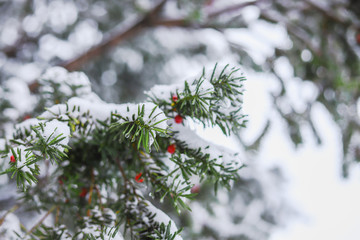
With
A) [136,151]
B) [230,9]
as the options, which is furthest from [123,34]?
[136,151]

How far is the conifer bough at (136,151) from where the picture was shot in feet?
2.24

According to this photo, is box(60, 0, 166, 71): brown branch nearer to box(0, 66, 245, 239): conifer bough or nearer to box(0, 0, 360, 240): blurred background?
box(0, 0, 360, 240): blurred background

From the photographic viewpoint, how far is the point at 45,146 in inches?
23.8

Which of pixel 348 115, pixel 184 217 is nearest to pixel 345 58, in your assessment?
pixel 348 115

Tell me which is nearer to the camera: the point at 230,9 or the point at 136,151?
Result: the point at 136,151

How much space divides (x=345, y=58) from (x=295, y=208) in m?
2.97

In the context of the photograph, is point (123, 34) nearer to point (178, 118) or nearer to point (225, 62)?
point (225, 62)

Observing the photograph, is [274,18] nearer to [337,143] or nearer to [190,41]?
[337,143]

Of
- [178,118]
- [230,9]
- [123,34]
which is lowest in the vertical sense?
[178,118]

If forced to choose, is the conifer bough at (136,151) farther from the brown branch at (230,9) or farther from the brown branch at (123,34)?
the brown branch at (230,9)

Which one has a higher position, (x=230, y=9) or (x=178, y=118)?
(x=230, y=9)

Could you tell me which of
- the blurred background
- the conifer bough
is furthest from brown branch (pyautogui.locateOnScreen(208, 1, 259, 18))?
the conifer bough

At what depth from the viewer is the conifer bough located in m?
0.68

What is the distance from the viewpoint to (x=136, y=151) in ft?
2.84
